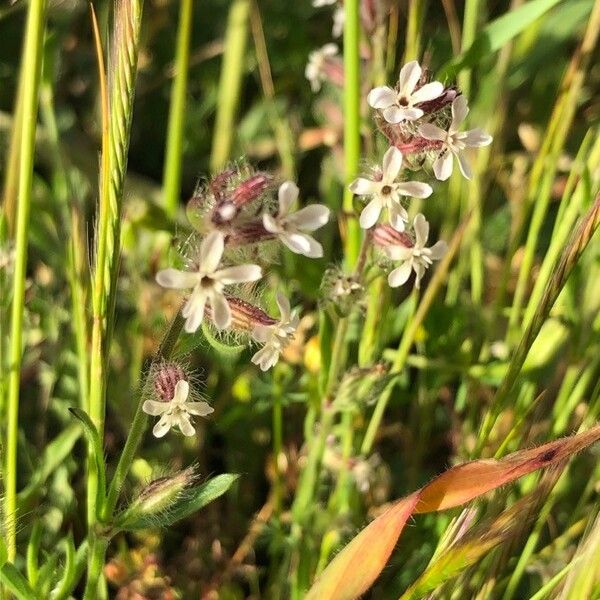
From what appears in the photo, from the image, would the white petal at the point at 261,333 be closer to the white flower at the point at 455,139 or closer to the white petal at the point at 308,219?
the white petal at the point at 308,219

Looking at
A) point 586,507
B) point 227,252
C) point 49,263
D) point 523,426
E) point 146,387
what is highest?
point 227,252

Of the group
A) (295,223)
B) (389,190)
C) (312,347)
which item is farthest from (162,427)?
(312,347)

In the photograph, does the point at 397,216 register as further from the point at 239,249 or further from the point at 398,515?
the point at 398,515

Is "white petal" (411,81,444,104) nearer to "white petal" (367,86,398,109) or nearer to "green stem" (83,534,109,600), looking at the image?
"white petal" (367,86,398,109)

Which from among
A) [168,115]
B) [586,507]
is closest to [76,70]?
[168,115]

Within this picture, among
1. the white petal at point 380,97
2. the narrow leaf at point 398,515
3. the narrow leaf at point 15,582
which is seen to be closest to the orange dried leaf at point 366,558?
the narrow leaf at point 398,515

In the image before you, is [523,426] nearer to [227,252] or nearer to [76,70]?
[227,252]
